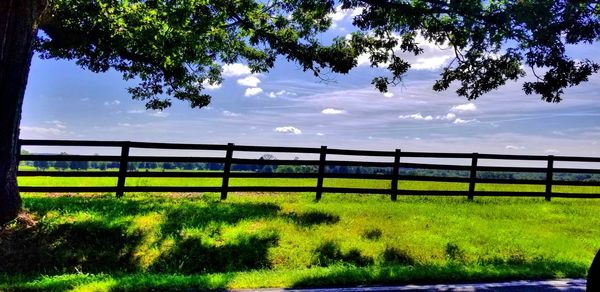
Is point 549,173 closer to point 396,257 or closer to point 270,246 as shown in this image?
point 396,257

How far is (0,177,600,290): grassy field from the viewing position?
7.56 m

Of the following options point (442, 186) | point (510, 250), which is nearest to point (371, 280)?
point (510, 250)

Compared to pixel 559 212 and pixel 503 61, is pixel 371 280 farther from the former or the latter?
pixel 559 212

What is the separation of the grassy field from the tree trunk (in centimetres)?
75

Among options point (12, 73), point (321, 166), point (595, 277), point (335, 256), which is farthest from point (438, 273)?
point (12, 73)

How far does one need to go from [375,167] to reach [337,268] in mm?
7713

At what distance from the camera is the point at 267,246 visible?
9344 mm

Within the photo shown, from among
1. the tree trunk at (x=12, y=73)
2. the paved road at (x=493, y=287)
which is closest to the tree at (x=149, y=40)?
the tree trunk at (x=12, y=73)

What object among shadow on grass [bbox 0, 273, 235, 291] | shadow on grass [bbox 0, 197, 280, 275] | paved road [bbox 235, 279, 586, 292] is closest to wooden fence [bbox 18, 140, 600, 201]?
A: shadow on grass [bbox 0, 197, 280, 275]

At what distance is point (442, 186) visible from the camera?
30.9 meters

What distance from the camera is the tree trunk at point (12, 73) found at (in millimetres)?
9055

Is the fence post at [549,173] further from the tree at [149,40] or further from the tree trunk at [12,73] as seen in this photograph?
the tree trunk at [12,73]

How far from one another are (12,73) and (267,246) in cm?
588

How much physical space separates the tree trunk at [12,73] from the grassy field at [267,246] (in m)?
0.75
